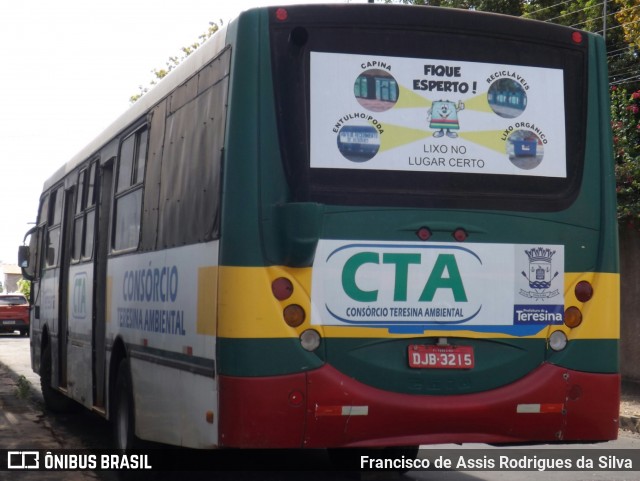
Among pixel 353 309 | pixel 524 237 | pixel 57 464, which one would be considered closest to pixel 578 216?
pixel 524 237

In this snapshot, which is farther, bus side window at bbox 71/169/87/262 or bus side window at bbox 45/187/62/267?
bus side window at bbox 45/187/62/267

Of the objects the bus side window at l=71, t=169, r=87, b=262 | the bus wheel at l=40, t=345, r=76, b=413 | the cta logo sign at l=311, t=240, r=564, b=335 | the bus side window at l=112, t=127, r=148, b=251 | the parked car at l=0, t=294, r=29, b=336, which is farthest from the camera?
the parked car at l=0, t=294, r=29, b=336

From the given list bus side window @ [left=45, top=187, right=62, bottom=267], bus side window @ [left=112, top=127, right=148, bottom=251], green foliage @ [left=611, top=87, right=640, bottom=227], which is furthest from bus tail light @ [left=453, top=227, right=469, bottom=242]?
green foliage @ [left=611, top=87, right=640, bottom=227]

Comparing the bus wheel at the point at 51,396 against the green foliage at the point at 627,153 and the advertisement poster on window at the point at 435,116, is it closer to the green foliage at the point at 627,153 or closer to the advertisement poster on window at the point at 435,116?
the green foliage at the point at 627,153

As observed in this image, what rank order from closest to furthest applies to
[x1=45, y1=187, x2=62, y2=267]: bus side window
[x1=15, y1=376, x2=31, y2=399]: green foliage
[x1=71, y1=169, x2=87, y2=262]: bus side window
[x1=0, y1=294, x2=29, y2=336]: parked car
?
[x1=71, y1=169, x2=87, y2=262]: bus side window < [x1=45, y1=187, x2=62, y2=267]: bus side window < [x1=15, y1=376, x2=31, y2=399]: green foliage < [x1=0, y1=294, x2=29, y2=336]: parked car

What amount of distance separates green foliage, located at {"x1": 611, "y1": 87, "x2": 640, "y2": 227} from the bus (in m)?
9.51

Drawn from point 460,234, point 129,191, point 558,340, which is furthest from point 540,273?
point 129,191

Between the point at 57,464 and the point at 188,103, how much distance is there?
3947 millimetres

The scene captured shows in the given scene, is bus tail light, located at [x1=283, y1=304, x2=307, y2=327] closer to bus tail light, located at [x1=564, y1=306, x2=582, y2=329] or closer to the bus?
the bus

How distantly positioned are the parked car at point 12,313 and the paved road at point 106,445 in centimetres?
2631

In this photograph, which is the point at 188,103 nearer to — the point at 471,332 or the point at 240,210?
the point at 240,210

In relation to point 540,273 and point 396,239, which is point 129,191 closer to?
point 396,239

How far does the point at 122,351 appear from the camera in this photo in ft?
32.3

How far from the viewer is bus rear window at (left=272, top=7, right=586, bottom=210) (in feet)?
23.1
